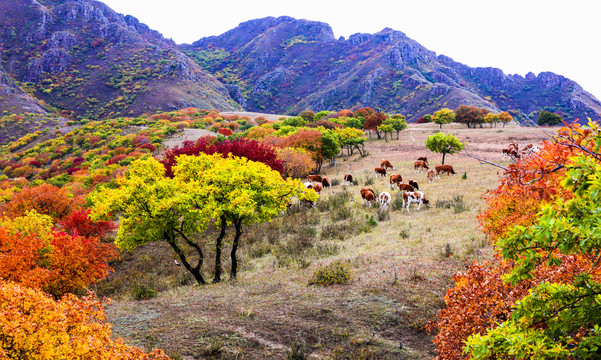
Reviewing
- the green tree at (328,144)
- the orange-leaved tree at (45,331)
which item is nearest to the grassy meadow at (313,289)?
the orange-leaved tree at (45,331)

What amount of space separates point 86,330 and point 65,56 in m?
197

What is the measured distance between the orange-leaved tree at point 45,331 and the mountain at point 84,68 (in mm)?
138308

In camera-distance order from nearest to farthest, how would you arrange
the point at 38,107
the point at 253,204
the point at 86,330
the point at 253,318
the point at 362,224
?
the point at 86,330 → the point at 253,318 → the point at 253,204 → the point at 362,224 → the point at 38,107

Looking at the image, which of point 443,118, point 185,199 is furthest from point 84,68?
point 185,199

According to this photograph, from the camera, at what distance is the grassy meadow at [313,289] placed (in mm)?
9406

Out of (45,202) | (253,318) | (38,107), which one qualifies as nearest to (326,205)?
(253,318)

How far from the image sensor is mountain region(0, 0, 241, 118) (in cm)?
12925

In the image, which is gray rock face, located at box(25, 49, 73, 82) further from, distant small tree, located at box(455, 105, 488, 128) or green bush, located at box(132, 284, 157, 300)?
green bush, located at box(132, 284, 157, 300)

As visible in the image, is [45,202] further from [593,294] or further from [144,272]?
[593,294]

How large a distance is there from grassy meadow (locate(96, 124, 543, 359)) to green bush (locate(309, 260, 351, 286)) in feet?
1.11

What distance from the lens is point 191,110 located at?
124 metres

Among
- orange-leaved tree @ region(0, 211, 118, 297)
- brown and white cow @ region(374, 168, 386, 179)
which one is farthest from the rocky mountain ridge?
orange-leaved tree @ region(0, 211, 118, 297)

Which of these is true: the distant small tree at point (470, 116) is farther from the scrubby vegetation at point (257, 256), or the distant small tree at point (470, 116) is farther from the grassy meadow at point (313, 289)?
the grassy meadow at point (313, 289)

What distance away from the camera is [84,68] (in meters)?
151
